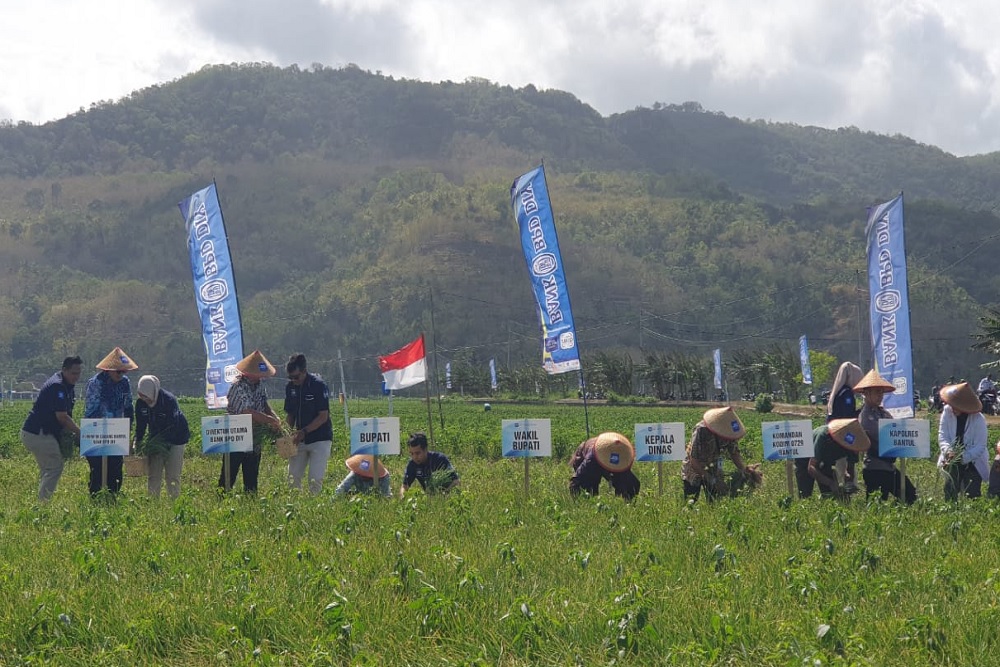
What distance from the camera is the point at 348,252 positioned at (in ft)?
616

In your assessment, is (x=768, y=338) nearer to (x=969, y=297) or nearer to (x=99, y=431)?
(x=969, y=297)

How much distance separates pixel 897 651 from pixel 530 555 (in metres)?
2.80

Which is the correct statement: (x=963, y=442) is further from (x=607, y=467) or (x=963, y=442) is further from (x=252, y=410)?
(x=252, y=410)

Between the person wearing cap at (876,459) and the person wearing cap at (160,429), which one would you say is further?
the person wearing cap at (160,429)

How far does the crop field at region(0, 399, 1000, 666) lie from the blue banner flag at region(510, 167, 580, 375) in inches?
277

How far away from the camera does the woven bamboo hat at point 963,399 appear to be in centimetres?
1077

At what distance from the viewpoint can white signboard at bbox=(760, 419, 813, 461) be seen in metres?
10.8

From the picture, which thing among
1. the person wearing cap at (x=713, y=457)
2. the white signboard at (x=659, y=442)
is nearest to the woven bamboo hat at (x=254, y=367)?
the white signboard at (x=659, y=442)

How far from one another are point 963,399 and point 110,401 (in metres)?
9.57

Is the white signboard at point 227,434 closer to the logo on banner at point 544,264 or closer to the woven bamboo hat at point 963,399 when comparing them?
the logo on banner at point 544,264

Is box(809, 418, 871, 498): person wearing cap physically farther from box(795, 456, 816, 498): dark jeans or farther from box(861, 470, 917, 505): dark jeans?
box(861, 470, 917, 505): dark jeans

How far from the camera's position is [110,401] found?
480 inches

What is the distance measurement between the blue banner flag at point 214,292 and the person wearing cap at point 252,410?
182 inches

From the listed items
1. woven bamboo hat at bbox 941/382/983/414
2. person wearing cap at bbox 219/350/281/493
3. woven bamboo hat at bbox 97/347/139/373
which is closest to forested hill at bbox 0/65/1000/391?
person wearing cap at bbox 219/350/281/493
